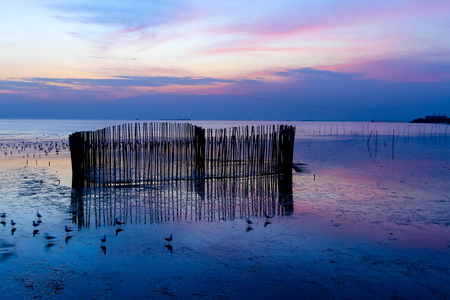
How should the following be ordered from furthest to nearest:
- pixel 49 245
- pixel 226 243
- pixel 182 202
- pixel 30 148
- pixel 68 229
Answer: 1. pixel 30 148
2. pixel 182 202
3. pixel 68 229
4. pixel 226 243
5. pixel 49 245

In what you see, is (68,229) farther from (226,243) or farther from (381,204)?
(381,204)

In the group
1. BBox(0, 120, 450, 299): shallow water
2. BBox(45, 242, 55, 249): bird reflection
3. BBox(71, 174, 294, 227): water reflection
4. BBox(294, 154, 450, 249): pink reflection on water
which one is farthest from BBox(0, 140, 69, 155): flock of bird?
BBox(294, 154, 450, 249): pink reflection on water

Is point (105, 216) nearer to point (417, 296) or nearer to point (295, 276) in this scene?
point (295, 276)

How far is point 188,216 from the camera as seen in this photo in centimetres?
809

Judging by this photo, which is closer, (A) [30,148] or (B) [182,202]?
(B) [182,202]

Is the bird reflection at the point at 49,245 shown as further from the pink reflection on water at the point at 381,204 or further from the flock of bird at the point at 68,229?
the pink reflection on water at the point at 381,204

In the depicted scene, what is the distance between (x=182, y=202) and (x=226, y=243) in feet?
10.5

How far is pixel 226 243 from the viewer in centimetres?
641

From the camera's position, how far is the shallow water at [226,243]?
4891mm

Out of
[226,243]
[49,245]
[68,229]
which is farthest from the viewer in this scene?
[68,229]

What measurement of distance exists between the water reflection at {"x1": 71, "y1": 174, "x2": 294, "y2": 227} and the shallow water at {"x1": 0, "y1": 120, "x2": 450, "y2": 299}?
0.11ft

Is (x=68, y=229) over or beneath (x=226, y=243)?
over

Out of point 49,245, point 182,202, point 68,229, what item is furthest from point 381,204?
point 49,245

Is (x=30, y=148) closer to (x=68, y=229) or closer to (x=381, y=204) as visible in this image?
(x=68, y=229)
